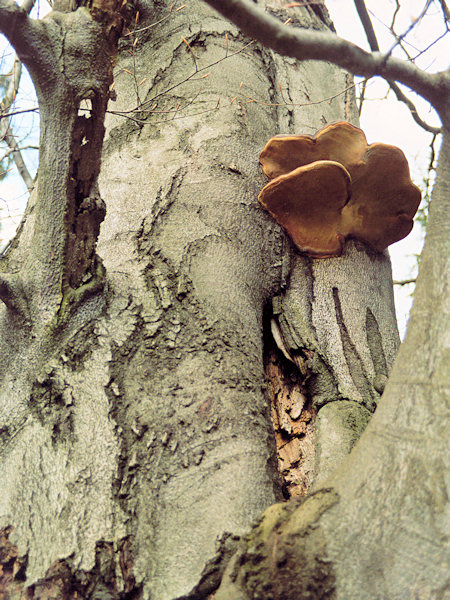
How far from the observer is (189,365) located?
131cm

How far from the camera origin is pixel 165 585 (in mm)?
1056

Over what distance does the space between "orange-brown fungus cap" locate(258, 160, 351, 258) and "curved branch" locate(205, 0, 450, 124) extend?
0.58 metres

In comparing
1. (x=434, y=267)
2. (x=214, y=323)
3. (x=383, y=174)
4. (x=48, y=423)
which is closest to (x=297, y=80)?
(x=383, y=174)

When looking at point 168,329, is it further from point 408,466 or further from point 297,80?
point 297,80

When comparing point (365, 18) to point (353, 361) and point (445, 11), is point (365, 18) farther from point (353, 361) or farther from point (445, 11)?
point (353, 361)

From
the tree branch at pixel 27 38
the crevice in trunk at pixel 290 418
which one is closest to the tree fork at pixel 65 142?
the tree branch at pixel 27 38

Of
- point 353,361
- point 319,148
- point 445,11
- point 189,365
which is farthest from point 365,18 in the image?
point 189,365

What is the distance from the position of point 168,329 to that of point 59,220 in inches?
14.5

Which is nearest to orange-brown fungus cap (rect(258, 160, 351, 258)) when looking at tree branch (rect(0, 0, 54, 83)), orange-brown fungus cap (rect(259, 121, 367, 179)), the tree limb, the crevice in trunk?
orange-brown fungus cap (rect(259, 121, 367, 179))

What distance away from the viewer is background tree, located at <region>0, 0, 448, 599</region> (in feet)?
2.90

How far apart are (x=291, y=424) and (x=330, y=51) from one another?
3.14ft

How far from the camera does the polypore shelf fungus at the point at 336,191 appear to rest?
166cm

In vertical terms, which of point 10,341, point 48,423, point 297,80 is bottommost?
point 48,423

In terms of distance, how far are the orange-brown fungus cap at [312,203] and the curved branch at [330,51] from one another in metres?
0.58
